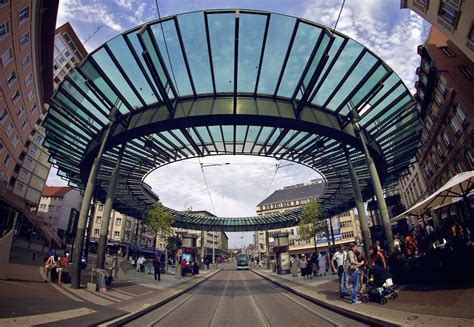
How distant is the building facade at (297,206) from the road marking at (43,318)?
63.3m

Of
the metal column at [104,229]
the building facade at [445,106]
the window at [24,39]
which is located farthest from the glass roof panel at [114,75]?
the window at [24,39]

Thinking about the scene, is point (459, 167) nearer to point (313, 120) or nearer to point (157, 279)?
point (313, 120)

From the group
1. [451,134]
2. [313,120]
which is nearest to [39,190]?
[313,120]

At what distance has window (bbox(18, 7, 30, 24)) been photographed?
85.5 ft

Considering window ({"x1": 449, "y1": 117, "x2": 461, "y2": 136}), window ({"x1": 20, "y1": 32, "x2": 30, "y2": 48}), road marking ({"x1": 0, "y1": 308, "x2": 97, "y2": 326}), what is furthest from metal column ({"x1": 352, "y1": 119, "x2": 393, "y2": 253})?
window ({"x1": 20, "y1": 32, "x2": 30, "y2": 48})

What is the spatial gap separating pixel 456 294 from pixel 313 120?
9.01 m

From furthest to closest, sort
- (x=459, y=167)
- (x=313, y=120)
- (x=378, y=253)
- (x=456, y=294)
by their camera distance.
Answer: (x=459, y=167)
(x=313, y=120)
(x=378, y=253)
(x=456, y=294)

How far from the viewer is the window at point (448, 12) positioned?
15602mm

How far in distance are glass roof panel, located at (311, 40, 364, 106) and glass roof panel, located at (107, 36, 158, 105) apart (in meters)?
8.52

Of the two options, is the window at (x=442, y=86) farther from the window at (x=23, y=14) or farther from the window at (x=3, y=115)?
the window at (x=3, y=115)

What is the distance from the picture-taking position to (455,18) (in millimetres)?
15602

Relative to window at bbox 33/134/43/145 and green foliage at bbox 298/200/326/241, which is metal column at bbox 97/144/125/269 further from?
window at bbox 33/134/43/145

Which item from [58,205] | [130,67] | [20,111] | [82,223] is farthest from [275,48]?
[58,205]

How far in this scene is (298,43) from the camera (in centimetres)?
1066
